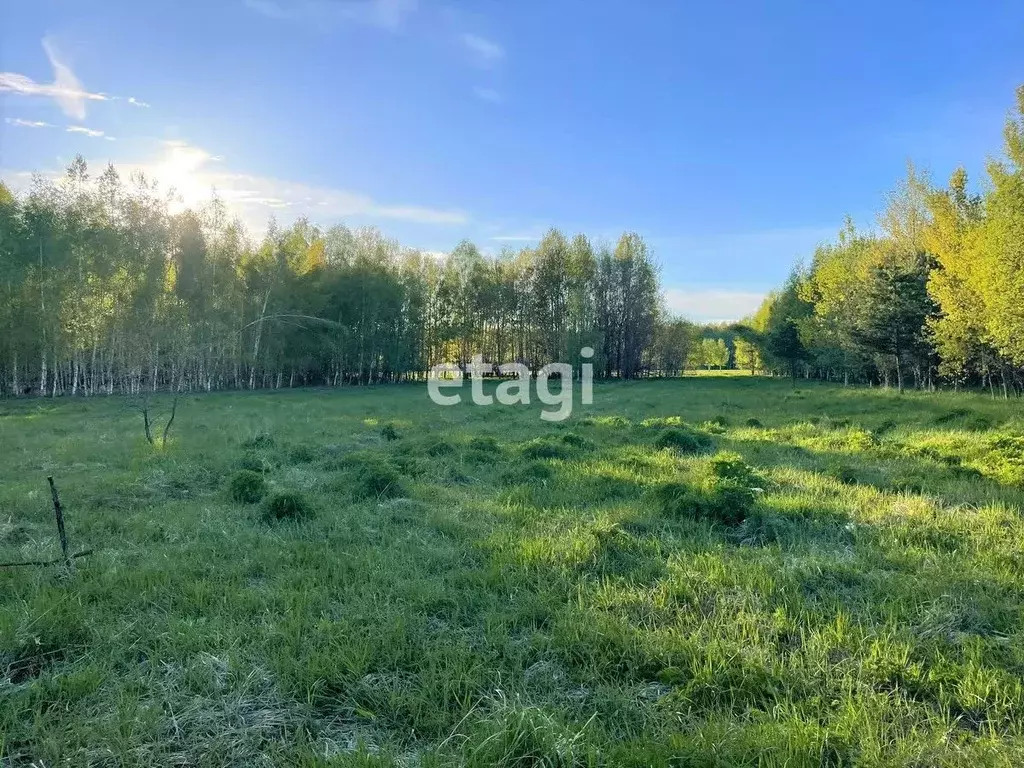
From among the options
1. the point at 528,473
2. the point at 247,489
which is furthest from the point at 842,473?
the point at 247,489

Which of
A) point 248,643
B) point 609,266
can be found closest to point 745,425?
point 248,643

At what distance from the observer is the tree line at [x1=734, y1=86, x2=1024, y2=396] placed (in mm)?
18797

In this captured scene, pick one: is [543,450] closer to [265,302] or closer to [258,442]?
[258,442]

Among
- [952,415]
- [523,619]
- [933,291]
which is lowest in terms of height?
[523,619]

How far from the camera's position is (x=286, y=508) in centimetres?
750

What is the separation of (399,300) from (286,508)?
43402 millimetres

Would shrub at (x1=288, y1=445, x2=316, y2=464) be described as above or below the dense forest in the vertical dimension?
below

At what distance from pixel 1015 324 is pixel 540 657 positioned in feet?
72.8

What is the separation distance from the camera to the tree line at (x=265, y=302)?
29.5 meters

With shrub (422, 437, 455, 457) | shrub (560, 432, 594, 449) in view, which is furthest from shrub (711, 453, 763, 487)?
shrub (422, 437, 455, 457)

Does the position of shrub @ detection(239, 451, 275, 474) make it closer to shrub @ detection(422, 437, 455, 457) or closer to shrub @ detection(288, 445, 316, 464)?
shrub @ detection(288, 445, 316, 464)

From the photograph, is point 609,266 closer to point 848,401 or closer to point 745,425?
point 848,401

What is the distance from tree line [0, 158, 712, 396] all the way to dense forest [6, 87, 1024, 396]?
13 centimetres

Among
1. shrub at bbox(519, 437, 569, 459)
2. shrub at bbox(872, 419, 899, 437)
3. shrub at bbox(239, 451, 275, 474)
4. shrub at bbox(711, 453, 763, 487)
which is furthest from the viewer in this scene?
shrub at bbox(872, 419, 899, 437)
